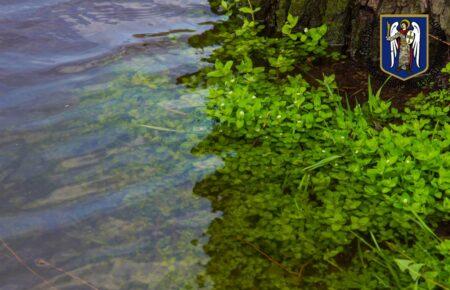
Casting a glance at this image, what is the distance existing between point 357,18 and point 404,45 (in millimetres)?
540

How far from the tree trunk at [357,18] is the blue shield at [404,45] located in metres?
0.07

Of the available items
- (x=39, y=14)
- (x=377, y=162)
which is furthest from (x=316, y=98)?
(x=39, y=14)

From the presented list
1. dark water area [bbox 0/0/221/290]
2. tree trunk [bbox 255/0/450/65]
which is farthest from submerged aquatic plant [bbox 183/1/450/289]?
tree trunk [bbox 255/0/450/65]

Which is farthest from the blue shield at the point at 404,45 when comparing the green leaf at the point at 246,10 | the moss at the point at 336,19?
the green leaf at the point at 246,10

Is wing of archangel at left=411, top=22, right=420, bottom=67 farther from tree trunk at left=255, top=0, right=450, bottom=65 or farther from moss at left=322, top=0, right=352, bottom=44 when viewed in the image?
moss at left=322, top=0, right=352, bottom=44

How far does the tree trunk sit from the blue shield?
7cm

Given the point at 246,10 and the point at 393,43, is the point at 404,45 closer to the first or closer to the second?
the point at 393,43

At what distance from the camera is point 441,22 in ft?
16.9

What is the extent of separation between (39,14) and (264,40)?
2.54 meters

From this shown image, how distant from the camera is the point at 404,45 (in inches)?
208

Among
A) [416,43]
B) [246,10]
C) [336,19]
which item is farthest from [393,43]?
[246,10]

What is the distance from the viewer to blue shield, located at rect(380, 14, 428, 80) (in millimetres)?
5188

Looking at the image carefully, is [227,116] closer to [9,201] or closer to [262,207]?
[262,207]

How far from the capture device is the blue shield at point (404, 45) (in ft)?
17.0
